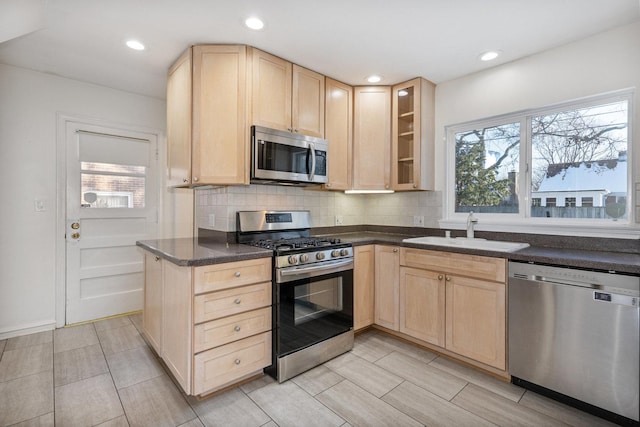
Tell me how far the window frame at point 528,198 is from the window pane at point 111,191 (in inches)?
128

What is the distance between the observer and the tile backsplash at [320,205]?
8.70 feet

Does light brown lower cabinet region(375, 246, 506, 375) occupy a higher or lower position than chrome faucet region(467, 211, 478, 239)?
lower

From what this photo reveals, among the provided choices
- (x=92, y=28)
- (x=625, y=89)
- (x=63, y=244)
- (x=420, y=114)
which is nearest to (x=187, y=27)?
(x=92, y=28)

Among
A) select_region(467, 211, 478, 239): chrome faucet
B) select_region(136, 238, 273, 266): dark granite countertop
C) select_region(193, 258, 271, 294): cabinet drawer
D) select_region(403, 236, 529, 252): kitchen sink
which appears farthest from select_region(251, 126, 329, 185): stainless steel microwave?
select_region(467, 211, 478, 239): chrome faucet

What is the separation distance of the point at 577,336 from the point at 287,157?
2.25 meters

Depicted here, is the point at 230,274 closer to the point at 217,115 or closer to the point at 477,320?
the point at 217,115

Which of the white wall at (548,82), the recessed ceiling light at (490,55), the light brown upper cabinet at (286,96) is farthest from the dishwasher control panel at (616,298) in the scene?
the light brown upper cabinet at (286,96)

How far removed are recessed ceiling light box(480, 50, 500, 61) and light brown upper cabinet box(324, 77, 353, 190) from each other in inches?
46.9

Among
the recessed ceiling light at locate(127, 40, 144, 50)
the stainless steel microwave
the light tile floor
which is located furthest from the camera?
the stainless steel microwave

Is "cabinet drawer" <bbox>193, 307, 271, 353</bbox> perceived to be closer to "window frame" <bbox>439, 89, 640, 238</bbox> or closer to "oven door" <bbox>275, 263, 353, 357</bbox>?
"oven door" <bbox>275, 263, 353, 357</bbox>

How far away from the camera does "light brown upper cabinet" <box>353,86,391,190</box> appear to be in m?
3.11

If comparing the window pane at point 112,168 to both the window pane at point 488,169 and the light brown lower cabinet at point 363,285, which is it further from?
the window pane at point 488,169

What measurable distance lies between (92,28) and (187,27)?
647 millimetres

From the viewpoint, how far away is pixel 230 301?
192 centimetres
